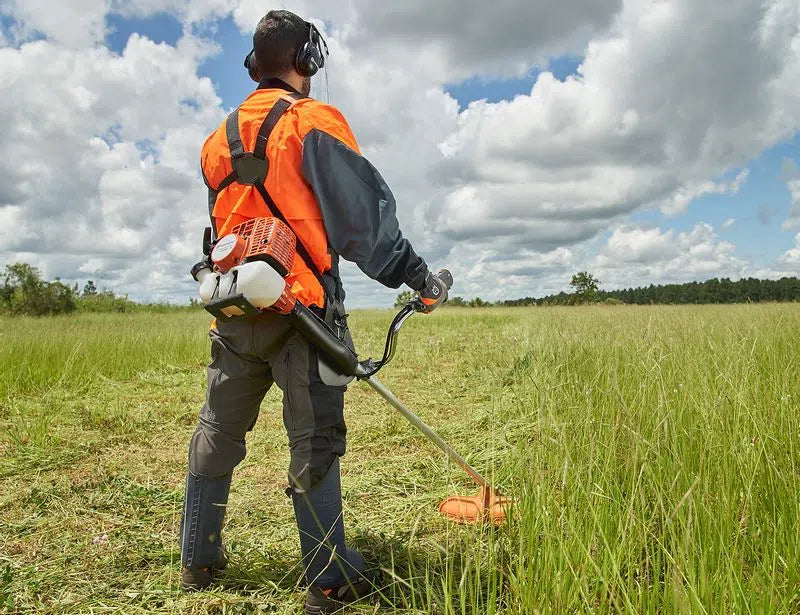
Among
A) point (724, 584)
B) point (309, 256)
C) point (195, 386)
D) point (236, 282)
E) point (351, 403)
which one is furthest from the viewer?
point (195, 386)

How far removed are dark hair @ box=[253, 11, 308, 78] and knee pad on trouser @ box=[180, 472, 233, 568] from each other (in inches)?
70.1

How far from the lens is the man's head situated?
2.52 m

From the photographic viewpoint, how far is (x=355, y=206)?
227 centimetres

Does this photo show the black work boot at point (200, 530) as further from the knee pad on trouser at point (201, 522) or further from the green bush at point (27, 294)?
the green bush at point (27, 294)

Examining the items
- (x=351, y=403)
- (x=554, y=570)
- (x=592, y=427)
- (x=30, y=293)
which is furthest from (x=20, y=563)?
(x=30, y=293)

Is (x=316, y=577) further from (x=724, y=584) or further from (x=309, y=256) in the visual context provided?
(x=724, y=584)

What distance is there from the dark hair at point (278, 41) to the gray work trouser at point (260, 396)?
3.52ft

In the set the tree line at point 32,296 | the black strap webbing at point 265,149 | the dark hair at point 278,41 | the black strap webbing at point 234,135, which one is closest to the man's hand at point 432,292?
the black strap webbing at point 265,149

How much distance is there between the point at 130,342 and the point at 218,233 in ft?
23.4

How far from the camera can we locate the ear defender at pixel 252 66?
2611 millimetres

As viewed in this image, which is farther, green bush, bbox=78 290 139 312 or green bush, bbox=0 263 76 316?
green bush, bbox=78 290 139 312

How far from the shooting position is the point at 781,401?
2.95 meters

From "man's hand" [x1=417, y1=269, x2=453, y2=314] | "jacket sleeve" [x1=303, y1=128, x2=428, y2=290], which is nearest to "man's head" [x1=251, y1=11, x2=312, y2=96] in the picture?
"jacket sleeve" [x1=303, y1=128, x2=428, y2=290]

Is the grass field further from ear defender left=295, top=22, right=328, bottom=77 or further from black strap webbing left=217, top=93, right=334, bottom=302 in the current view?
ear defender left=295, top=22, right=328, bottom=77
